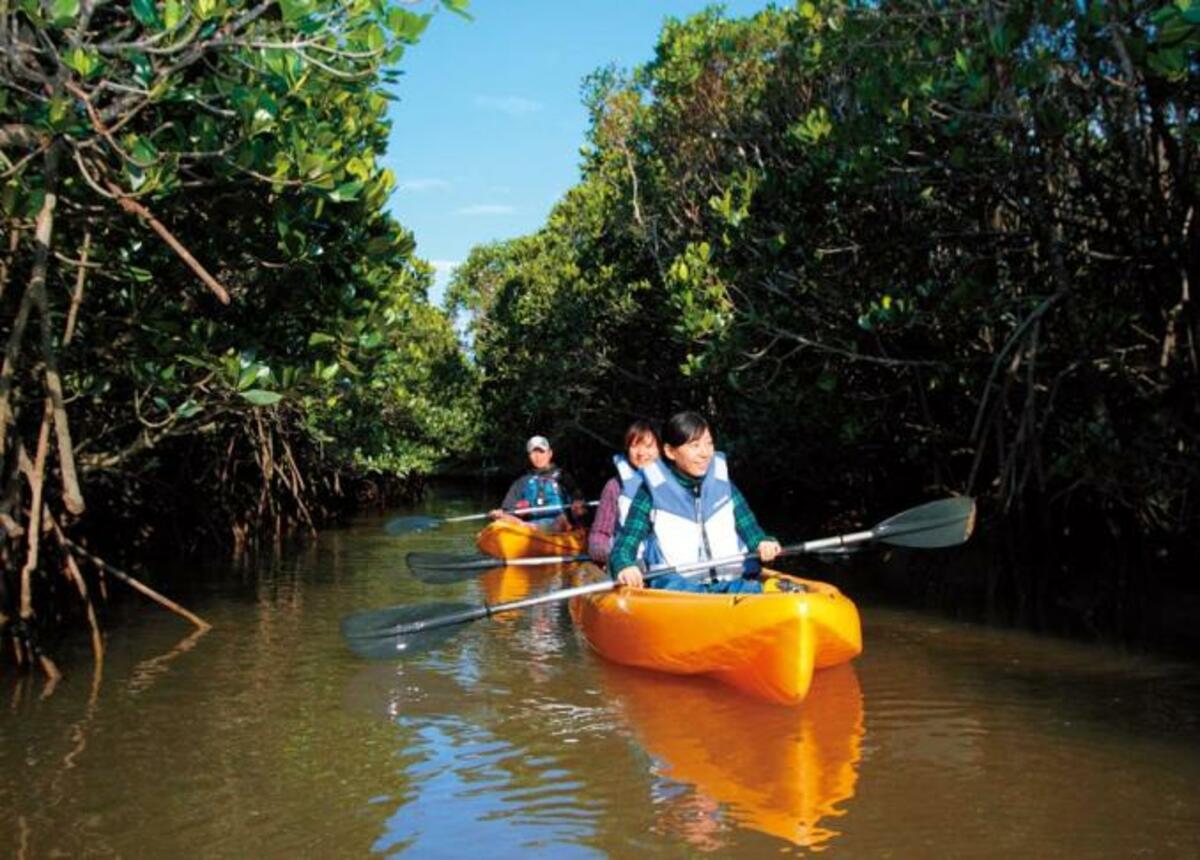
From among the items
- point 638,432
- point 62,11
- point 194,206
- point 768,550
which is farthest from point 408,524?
point 62,11

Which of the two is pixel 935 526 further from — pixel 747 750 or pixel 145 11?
pixel 145 11

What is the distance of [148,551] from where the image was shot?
35.7ft

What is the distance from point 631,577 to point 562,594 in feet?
1.51

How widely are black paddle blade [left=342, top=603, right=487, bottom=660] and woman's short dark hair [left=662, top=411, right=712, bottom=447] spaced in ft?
4.44

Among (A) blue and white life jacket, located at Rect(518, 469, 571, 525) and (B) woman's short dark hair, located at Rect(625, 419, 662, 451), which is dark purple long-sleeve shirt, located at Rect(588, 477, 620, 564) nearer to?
(B) woman's short dark hair, located at Rect(625, 419, 662, 451)

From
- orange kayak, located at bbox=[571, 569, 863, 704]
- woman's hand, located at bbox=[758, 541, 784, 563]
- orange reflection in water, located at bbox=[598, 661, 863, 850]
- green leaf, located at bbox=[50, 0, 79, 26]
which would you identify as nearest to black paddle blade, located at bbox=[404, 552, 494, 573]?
orange reflection in water, located at bbox=[598, 661, 863, 850]

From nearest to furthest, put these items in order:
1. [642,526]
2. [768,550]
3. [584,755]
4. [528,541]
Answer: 1. [584,755]
2. [768,550]
3. [642,526]
4. [528,541]

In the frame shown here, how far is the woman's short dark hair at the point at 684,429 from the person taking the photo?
5.43 metres

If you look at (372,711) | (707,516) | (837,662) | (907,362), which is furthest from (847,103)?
(372,711)

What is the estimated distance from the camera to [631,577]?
216 inches

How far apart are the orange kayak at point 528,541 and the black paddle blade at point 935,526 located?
453 centimetres

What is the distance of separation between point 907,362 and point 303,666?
3769mm

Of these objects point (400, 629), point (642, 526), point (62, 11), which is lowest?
point (400, 629)

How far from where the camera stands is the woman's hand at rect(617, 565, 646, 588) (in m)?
5.47
